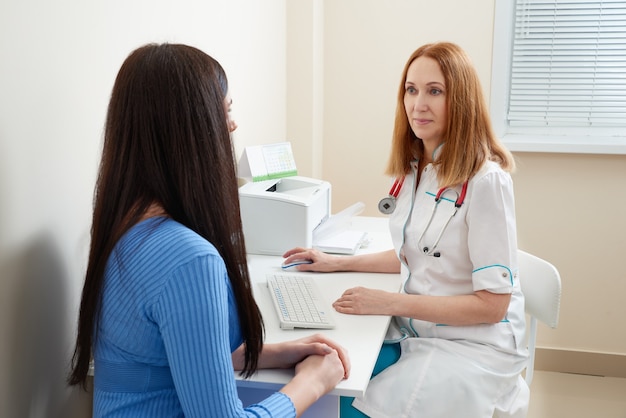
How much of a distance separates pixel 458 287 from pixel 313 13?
5.59 feet

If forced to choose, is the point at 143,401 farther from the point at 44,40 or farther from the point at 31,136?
the point at 44,40

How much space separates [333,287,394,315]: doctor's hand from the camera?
1.64 m

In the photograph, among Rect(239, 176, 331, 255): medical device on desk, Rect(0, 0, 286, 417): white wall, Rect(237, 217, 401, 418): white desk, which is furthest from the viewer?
Answer: Rect(239, 176, 331, 255): medical device on desk

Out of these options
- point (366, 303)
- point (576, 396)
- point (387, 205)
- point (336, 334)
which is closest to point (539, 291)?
point (387, 205)

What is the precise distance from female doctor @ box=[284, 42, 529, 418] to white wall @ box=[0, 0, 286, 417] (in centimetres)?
66

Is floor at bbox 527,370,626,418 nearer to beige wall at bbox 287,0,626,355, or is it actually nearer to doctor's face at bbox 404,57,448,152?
beige wall at bbox 287,0,626,355

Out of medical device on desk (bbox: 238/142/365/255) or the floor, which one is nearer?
medical device on desk (bbox: 238/142/365/255)

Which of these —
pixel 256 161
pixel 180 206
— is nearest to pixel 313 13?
pixel 256 161

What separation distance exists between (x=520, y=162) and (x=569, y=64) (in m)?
0.49

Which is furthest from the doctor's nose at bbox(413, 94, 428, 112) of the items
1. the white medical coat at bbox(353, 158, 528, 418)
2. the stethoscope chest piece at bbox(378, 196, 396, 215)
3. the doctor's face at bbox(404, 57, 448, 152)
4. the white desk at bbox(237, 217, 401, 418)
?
the white desk at bbox(237, 217, 401, 418)

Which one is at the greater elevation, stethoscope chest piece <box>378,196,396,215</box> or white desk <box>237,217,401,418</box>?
stethoscope chest piece <box>378,196,396,215</box>

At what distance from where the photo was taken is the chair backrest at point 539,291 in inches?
76.3

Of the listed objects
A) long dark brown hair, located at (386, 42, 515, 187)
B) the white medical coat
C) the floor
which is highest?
long dark brown hair, located at (386, 42, 515, 187)

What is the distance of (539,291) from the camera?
1988mm
